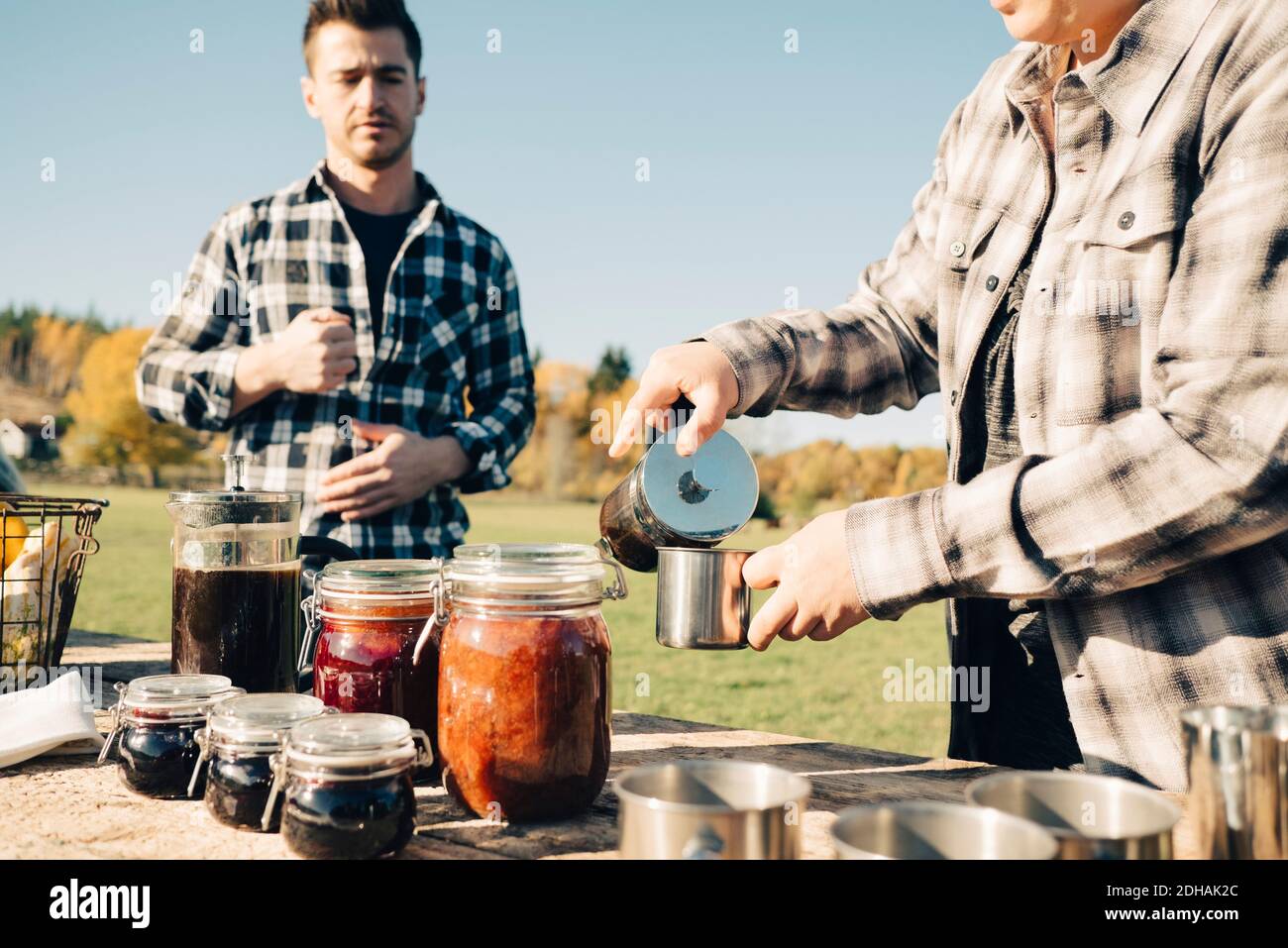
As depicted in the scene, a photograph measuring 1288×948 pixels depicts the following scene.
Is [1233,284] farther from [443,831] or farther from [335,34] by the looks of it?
[335,34]

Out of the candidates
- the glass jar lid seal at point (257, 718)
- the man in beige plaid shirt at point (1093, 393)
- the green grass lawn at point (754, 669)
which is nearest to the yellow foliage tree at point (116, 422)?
the green grass lawn at point (754, 669)

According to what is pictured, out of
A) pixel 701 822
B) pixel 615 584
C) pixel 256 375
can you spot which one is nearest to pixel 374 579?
pixel 615 584

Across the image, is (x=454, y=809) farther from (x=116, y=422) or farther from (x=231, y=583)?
(x=116, y=422)

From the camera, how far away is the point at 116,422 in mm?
55375

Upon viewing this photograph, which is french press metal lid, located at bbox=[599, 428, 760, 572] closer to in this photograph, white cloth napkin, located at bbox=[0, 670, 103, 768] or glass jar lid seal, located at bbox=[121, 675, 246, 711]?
glass jar lid seal, located at bbox=[121, 675, 246, 711]

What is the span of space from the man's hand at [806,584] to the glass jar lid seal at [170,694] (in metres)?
0.85

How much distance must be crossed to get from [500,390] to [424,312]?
0.42m

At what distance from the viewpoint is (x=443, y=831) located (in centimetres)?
143

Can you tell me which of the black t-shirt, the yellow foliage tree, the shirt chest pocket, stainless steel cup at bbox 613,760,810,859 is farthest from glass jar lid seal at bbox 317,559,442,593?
the yellow foliage tree

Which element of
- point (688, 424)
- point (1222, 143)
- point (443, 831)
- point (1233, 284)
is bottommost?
point (443, 831)
